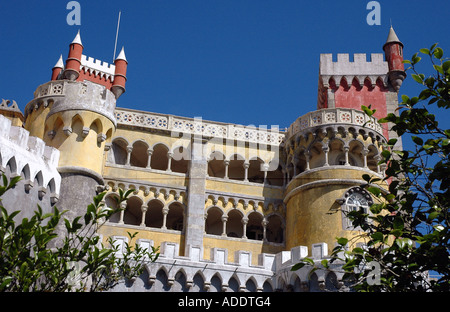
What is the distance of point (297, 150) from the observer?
32.8m

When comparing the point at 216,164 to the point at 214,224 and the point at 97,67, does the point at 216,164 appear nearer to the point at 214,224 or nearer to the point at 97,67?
the point at 214,224

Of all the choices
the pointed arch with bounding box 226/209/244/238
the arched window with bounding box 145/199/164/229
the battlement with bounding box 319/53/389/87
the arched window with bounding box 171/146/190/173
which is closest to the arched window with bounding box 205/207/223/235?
the pointed arch with bounding box 226/209/244/238

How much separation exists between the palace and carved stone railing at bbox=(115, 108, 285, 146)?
0.06 metres

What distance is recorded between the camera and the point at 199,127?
113ft

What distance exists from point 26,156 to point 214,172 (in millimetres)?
14652

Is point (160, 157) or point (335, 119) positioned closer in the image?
point (335, 119)

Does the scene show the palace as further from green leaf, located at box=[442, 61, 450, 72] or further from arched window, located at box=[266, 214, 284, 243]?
green leaf, located at box=[442, 61, 450, 72]

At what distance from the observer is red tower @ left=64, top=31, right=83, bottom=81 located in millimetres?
40844

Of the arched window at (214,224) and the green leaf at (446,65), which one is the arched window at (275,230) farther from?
the green leaf at (446,65)

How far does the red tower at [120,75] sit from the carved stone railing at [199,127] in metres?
Answer: 9.18

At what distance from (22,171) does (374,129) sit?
17916 millimetres

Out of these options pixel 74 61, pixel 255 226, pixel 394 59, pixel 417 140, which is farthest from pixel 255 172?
pixel 417 140

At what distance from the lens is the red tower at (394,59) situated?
3675cm
